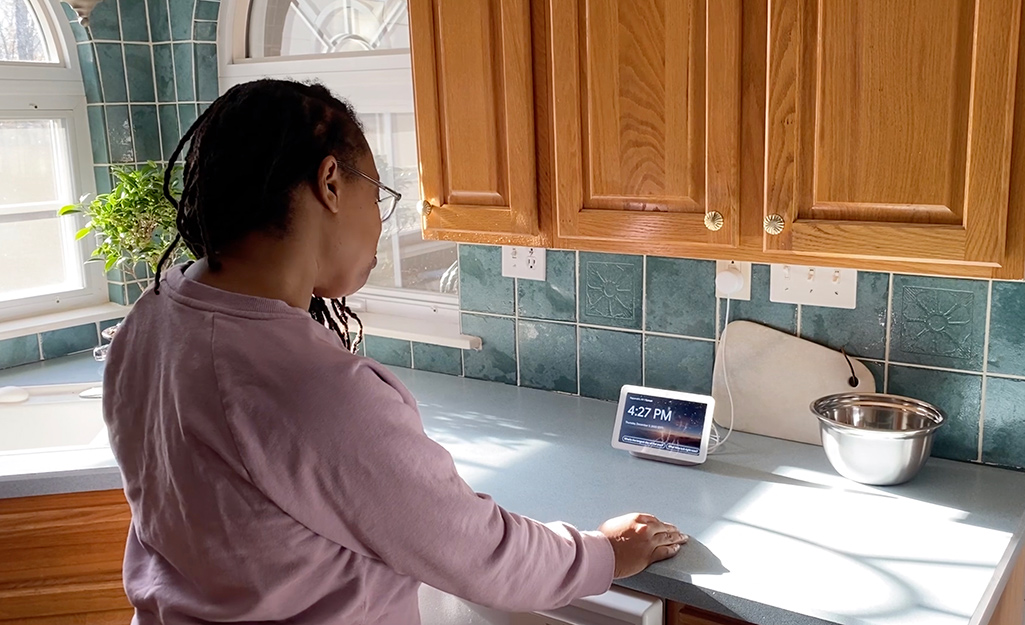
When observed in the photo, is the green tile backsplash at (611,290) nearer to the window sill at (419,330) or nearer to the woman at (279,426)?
the window sill at (419,330)

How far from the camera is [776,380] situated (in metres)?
1.95

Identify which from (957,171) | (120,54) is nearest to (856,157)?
(957,171)

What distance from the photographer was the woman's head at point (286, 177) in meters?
1.09

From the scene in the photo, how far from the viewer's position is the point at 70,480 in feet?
6.52

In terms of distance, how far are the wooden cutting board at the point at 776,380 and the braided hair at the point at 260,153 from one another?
1.11m

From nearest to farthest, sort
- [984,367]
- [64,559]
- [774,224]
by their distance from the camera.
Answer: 1. [774,224]
2. [984,367]
3. [64,559]

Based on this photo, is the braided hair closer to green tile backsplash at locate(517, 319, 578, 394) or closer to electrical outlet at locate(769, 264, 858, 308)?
electrical outlet at locate(769, 264, 858, 308)

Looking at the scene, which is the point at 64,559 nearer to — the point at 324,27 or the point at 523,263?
the point at 523,263

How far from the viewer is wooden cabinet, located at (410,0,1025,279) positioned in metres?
1.35

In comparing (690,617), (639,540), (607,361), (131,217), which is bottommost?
(690,617)

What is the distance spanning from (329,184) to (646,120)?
0.71 metres

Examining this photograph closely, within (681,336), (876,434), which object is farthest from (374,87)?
(876,434)

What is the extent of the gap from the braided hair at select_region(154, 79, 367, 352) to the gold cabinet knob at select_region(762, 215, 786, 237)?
71 cm

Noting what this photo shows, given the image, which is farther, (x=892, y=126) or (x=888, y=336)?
(x=888, y=336)
